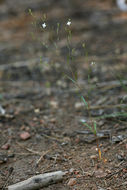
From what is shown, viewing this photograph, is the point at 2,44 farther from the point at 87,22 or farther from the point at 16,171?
the point at 16,171

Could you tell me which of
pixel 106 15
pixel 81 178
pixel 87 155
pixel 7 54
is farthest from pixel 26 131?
pixel 106 15

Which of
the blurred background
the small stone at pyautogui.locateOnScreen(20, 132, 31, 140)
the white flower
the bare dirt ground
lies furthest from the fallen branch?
the white flower

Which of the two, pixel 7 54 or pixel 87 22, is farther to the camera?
pixel 87 22

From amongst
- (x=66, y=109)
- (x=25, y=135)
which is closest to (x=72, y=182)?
(x=25, y=135)

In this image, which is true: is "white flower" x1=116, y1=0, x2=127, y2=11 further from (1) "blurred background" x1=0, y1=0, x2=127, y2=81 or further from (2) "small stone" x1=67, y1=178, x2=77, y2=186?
(2) "small stone" x1=67, y1=178, x2=77, y2=186

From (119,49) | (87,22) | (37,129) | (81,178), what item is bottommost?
(81,178)

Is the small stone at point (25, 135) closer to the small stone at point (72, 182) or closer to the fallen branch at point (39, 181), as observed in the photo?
the fallen branch at point (39, 181)
